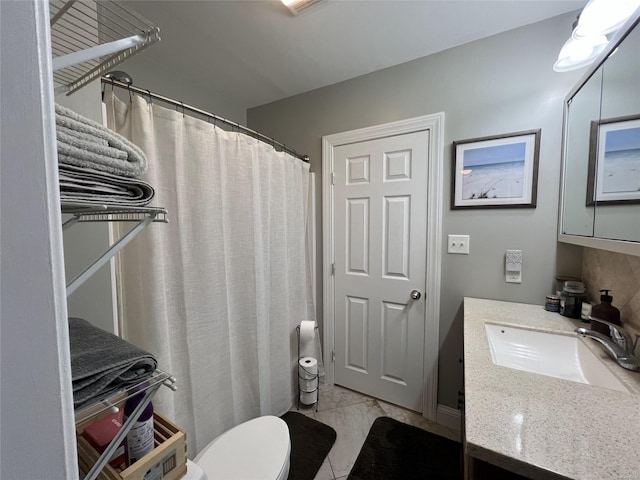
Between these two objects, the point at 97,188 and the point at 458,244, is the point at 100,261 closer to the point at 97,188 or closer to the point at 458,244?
the point at 97,188

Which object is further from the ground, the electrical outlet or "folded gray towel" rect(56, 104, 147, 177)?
"folded gray towel" rect(56, 104, 147, 177)

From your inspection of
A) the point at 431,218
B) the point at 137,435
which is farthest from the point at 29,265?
the point at 431,218

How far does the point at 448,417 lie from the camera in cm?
168

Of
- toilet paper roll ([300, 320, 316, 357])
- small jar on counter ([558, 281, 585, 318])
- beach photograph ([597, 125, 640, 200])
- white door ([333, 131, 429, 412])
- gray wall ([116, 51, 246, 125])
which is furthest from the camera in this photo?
toilet paper roll ([300, 320, 316, 357])

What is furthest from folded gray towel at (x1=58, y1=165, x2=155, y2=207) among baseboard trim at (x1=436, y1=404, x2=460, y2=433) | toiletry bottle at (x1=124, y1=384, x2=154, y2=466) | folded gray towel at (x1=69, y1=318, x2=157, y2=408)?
baseboard trim at (x1=436, y1=404, x2=460, y2=433)

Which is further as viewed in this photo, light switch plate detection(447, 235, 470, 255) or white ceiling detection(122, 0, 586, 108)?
light switch plate detection(447, 235, 470, 255)

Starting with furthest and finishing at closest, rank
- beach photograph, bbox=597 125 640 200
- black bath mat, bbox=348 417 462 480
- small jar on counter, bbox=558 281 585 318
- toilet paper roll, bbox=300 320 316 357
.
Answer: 1. toilet paper roll, bbox=300 320 316 357
2. black bath mat, bbox=348 417 462 480
3. small jar on counter, bbox=558 281 585 318
4. beach photograph, bbox=597 125 640 200

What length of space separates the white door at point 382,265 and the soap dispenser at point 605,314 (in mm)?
809

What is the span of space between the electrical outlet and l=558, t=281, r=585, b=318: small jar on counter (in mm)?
213

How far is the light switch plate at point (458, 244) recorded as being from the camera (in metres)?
1.59

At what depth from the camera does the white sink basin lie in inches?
39.3

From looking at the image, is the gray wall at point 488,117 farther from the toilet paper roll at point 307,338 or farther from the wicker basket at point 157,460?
the wicker basket at point 157,460

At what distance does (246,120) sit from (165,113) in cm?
145

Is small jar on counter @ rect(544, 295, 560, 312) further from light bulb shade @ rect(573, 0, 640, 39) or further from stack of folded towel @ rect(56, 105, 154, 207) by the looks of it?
stack of folded towel @ rect(56, 105, 154, 207)
